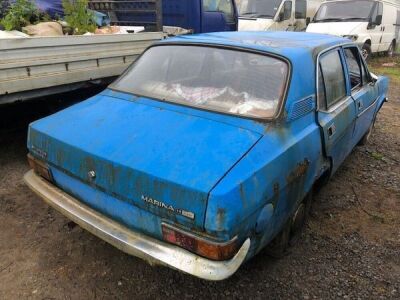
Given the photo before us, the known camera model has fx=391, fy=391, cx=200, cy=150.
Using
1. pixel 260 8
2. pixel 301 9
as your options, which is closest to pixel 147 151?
pixel 260 8

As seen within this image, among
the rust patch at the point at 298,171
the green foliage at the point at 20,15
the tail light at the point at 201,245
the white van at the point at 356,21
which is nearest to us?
the tail light at the point at 201,245

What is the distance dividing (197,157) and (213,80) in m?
0.84

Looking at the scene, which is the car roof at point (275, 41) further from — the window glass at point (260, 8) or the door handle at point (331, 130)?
the window glass at point (260, 8)

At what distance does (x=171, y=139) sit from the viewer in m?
2.24

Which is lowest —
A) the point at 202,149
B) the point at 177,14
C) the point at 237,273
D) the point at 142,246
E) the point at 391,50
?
the point at 391,50

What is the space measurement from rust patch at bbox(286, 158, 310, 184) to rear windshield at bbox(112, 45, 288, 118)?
1.18ft

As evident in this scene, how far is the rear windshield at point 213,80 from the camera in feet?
8.28

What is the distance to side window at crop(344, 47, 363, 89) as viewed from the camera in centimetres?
374

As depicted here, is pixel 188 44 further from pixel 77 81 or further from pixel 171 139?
pixel 77 81

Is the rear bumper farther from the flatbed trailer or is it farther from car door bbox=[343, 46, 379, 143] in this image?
car door bbox=[343, 46, 379, 143]

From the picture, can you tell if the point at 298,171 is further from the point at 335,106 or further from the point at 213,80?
the point at 335,106

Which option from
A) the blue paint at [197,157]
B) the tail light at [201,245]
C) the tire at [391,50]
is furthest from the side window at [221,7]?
the tire at [391,50]

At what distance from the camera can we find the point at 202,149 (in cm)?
213

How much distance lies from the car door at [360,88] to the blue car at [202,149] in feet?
1.42
